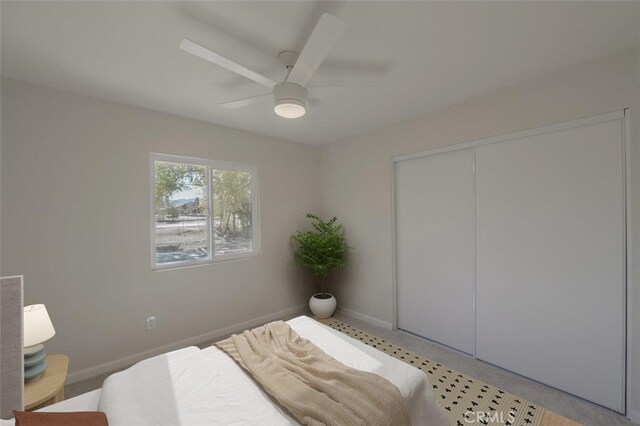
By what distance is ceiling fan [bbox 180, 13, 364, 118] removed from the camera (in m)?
1.24

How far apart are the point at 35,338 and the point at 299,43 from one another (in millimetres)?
2307

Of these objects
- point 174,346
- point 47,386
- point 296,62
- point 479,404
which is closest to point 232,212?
point 174,346

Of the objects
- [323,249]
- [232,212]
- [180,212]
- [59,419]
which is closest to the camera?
[59,419]

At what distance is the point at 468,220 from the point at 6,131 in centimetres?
381

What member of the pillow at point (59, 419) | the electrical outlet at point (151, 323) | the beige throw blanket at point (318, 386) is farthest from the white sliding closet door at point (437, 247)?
the pillow at point (59, 419)

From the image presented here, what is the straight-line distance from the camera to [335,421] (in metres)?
1.13

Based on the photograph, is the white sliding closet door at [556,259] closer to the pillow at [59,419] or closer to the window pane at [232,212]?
the window pane at [232,212]

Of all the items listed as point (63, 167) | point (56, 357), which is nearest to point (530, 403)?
point (56, 357)

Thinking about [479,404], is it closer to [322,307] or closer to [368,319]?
[368,319]

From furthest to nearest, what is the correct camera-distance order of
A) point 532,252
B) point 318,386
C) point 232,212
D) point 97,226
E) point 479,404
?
point 232,212, point 97,226, point 532,252, point 479,404, point 318,386

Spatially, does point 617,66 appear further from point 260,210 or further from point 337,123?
point 260,210

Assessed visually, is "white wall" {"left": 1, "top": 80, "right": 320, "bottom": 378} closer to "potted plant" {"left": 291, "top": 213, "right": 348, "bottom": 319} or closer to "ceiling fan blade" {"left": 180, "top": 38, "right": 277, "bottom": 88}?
"potted plant" {"left": 291, "top": 213, "right": 348, "bottom": 319}

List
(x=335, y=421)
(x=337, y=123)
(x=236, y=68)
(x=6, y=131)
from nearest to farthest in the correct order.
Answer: (x=335, y=421) < (x=236, y=68) < (x=6, y=131) < (x=337, y=123)

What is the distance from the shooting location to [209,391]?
1.34 m
